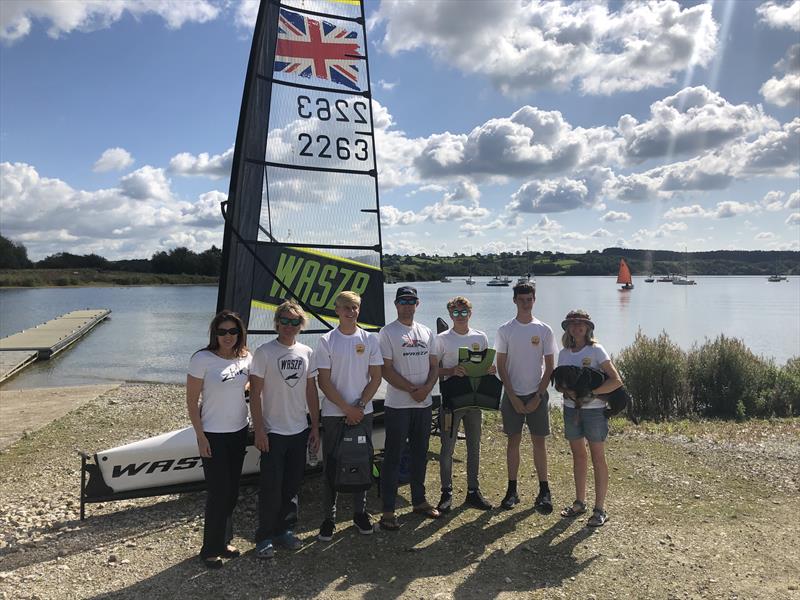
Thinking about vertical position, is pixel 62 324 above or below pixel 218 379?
below

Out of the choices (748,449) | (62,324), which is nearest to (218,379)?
(748,449)

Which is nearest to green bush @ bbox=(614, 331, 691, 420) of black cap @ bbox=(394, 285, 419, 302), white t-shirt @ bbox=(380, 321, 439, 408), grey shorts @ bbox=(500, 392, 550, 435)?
grey shorts @ bbox=(500, 392, 550, 435)

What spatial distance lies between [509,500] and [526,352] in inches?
49.0

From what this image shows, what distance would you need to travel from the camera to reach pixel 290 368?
11.8 ft

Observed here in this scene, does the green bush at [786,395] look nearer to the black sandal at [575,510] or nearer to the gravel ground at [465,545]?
the gravel ground at [465,545]

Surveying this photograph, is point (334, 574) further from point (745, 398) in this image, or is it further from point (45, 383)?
point (45, 383)

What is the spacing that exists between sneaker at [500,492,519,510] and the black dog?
104cm

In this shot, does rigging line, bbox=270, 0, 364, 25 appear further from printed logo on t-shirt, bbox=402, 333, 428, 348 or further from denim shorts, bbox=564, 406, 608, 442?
denim shorts, bbox=564, 406, 608, 442

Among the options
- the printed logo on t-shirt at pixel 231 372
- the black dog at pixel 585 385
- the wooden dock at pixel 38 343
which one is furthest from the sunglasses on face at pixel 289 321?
the wooden dock at pixel 38 343

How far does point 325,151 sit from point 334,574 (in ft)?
12.0

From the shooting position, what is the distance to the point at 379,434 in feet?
16.5

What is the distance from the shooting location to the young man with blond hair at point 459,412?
4.27 m

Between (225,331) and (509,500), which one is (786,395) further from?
(225,331)

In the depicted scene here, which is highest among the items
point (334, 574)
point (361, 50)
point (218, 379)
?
point (361, 50)
